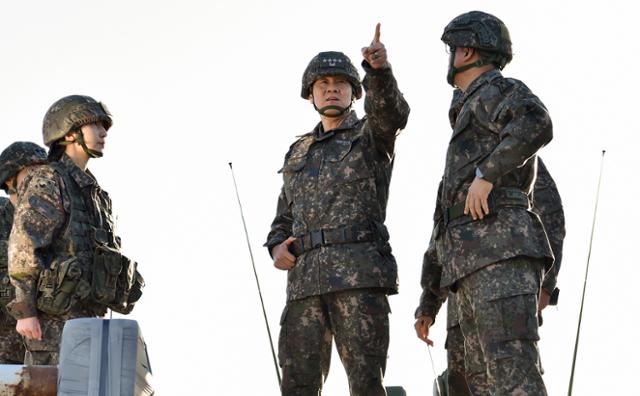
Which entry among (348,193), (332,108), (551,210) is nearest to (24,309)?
(348,193)

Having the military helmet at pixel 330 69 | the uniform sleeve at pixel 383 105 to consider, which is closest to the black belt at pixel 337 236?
the uniform sleeve at pixel 383 105

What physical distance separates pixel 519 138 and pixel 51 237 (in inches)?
148

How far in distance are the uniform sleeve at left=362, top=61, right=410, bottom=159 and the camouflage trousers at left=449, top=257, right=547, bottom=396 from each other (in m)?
1.54

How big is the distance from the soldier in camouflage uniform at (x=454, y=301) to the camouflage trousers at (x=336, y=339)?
1.26 ft

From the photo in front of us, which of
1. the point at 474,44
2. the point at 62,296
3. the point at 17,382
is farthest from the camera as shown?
the point at 62,296

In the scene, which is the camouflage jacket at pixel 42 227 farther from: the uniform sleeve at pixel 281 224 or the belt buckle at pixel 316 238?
the belt buckle at pixel 316 238

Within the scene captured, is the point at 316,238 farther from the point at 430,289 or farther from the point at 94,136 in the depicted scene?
the point at 94,136

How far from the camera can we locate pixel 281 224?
860cm

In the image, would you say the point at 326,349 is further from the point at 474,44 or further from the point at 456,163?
the point at 474,44

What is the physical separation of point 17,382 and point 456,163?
2.92 m

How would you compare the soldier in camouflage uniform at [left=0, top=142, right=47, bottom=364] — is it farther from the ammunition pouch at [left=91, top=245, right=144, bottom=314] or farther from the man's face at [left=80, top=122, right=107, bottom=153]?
the ammunition pouch at [left=91, top=245, right=144, bottom=314]

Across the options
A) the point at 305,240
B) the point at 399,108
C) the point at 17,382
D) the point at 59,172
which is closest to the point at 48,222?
the point at 59,172

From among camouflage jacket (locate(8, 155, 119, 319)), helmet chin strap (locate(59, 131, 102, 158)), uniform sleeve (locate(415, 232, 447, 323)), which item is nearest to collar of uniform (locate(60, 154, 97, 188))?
camouflage jacket (locate(8, 155, 119, 319))

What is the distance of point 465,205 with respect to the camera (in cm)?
690
